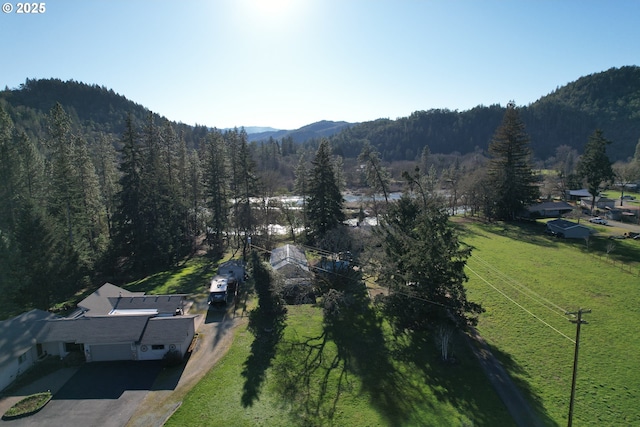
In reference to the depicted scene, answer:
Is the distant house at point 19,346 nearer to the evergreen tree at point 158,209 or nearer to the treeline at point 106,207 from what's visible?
the treeline at point 106,207

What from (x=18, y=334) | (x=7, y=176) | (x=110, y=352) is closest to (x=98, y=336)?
(x=110, y=352)

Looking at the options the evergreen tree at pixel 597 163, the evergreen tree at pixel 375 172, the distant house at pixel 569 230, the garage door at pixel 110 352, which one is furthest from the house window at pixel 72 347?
the evergreen tree at pixel 597 163

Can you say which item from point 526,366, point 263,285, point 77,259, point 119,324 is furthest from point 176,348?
point 526,366

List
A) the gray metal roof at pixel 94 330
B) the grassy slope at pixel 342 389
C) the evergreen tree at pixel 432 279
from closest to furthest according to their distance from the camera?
1. the grassy slope at pixel 342 389
2. the gray metal roof at pixel 94 330
3. the evergreen tree at pixel 432 279

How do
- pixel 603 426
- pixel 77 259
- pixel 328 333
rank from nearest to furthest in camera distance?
pixel 603 426
pixel 328 333
pixel 77 259

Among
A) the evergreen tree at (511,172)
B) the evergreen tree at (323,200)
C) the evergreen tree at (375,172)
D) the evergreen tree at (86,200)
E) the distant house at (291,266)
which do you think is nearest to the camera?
the distant house at (291,266)

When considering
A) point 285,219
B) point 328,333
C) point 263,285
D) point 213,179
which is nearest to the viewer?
point 328,333

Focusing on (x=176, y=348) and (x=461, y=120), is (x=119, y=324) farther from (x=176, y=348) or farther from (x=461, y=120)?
(x=461, y=120)

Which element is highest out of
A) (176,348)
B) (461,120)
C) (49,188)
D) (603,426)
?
(461,120)
